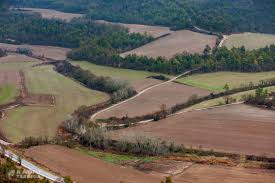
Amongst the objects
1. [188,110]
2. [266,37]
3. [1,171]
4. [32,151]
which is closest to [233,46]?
[266,37]

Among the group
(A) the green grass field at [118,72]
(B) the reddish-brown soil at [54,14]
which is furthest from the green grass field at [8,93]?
(B) the reddish-brown soil at [54,14]

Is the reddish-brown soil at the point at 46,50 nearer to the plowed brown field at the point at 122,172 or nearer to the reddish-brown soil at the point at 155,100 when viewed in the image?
the reddish-brown soil at the point at 155,100

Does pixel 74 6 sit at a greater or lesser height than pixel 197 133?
greater

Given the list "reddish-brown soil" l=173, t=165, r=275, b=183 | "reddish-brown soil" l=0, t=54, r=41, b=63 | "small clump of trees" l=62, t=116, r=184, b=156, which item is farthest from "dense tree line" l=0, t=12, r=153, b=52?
"reddish-brown soil" l=173, t=165, r=275, b=183

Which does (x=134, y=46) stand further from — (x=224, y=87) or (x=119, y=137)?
(x=119, y=137)

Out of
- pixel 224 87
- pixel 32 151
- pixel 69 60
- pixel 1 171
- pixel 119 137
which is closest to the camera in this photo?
pixel 1 171

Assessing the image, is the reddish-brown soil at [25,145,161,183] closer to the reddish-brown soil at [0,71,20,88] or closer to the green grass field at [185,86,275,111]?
the green grass field at [185,86,275,111]
